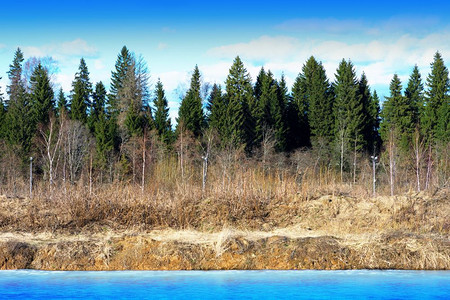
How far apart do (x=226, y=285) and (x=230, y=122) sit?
38.5m

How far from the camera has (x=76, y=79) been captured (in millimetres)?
58750

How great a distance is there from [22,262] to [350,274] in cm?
729

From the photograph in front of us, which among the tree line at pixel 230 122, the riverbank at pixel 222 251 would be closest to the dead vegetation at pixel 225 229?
the riverbank at pixel 222 251

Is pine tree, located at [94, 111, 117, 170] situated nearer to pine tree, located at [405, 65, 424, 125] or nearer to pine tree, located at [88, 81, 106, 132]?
pine tree, located at [88, 81, 106, 132]

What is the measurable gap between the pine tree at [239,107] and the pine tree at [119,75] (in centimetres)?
1278

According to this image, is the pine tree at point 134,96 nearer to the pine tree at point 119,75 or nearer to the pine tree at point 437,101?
the pine tree at point 119,75

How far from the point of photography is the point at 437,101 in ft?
176

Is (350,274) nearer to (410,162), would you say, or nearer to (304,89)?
(410,162)

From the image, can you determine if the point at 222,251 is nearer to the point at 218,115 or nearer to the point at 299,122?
the point at 218,115

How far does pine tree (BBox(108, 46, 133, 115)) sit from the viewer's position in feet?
188

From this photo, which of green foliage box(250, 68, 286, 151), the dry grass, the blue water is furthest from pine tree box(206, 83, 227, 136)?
the blue water

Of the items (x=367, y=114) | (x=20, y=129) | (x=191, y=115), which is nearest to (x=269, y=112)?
(x=191, y=115)

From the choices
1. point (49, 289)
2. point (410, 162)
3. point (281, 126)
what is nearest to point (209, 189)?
point (49, 289)

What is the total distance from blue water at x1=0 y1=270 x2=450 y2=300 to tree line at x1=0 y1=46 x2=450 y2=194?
29919mm
